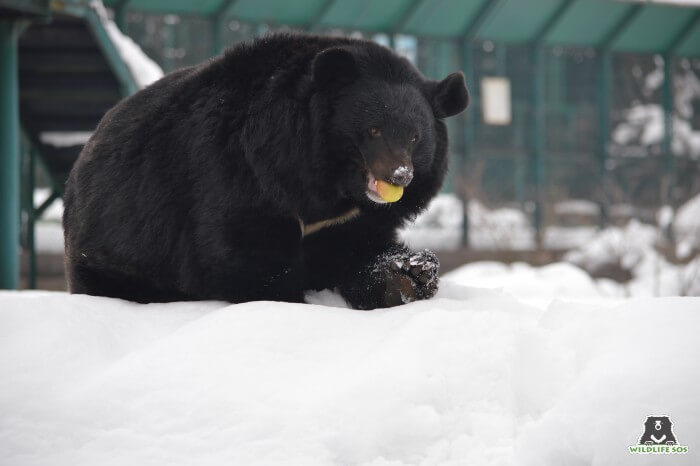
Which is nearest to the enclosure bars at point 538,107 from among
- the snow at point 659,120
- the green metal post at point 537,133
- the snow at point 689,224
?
the green metal post at point 537,133

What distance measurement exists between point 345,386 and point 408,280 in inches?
34.6

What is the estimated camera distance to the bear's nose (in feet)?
9.94

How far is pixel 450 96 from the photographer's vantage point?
349 cm

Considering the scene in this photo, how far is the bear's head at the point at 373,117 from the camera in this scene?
311 cm

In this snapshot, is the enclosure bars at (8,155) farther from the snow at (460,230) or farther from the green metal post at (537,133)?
the green metal post at (537,133)

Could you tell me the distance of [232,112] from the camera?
321 cm

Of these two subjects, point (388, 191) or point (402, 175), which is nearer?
point (402, 175)

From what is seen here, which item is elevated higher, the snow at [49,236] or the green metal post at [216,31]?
the green metal post at [216,31]

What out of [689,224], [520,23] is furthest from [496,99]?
[689,224]

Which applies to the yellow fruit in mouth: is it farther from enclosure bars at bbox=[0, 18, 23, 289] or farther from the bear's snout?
enclosure bars at bbox=[0, 18, 23, 289]

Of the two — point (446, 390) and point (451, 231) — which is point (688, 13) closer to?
point (451, 231)

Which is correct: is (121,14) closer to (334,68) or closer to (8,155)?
(8,155)

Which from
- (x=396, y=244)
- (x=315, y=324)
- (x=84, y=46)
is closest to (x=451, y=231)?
(x=84, y=46)

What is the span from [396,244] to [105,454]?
172cm
